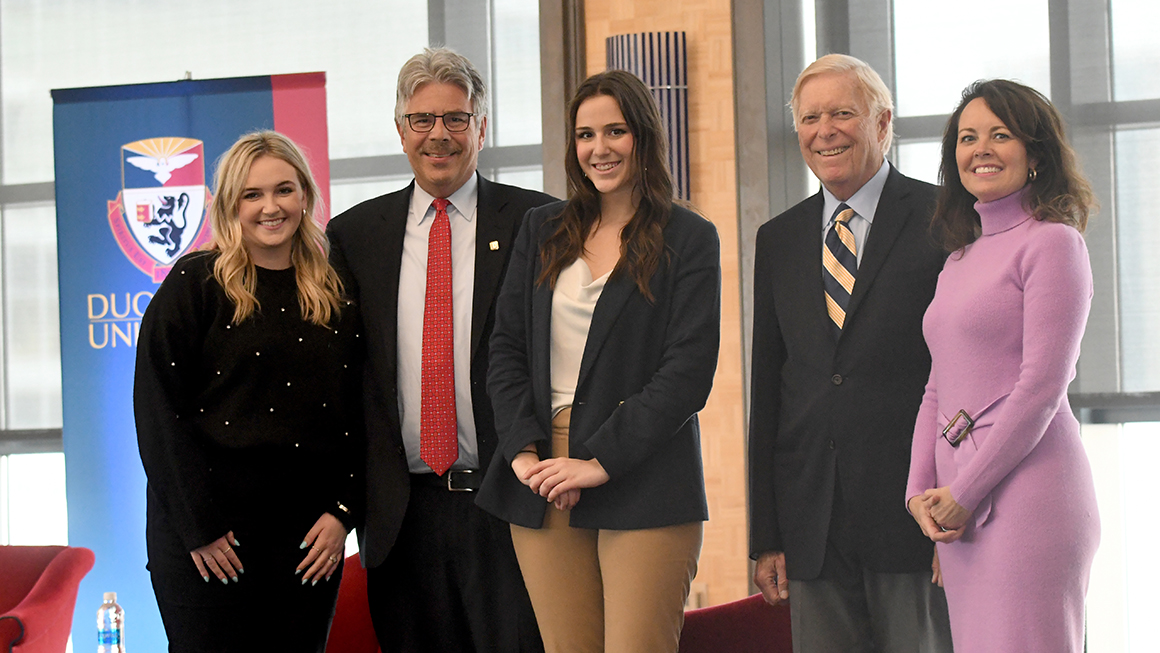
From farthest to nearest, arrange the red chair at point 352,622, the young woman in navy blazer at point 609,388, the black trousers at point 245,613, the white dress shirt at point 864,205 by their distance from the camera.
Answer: the red chair at point 352,622, the black trousers at point 245,613, the white dress shirt at point 864,205, the young woman in navy blazer at point 609,388

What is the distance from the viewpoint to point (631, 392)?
6.93 feet

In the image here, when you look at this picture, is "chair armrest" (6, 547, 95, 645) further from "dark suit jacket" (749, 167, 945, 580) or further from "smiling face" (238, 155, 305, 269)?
"dark suit jacket" (749, 167, 945, 580)

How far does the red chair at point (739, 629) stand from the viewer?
2477mm

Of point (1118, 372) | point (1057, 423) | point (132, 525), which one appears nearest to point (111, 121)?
point (132, 525)

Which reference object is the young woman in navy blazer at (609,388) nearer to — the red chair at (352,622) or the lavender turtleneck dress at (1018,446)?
the lavender turtleneck dress at (1018,446)

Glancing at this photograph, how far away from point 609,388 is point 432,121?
0.93 m

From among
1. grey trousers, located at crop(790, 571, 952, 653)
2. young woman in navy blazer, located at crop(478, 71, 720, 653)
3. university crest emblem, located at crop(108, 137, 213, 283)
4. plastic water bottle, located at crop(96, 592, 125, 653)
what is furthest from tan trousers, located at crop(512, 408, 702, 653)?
university crest emblem, located at crop(108, 137, 213, 283)

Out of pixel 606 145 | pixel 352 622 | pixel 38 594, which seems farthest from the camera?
pixel 38 594

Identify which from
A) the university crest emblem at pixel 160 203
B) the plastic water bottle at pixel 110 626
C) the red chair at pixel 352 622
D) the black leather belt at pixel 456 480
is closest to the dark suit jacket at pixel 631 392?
the black leather belt at pixel 456 480

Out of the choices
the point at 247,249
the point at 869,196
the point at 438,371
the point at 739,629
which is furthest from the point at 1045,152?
the point at 247,249

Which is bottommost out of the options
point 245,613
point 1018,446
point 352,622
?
point 352,622

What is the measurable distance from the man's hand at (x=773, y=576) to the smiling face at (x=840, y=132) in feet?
2.61

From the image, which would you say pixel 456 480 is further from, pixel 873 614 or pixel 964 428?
pixel 964 428

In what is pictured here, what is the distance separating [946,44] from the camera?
4.20 metres
